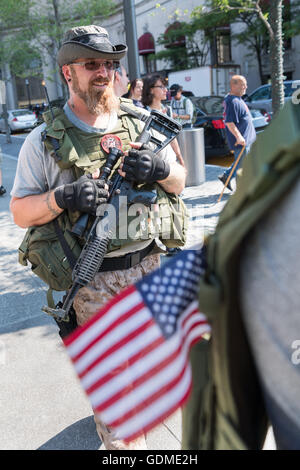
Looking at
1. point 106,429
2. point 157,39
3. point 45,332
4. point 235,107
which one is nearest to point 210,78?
point 157,39

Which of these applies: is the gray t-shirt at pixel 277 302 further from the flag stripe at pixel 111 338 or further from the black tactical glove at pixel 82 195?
the black tactical glove at pixel 82 195

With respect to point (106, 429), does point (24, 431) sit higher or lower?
lower

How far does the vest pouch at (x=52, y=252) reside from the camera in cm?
237

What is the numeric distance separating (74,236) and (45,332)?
1.87 m

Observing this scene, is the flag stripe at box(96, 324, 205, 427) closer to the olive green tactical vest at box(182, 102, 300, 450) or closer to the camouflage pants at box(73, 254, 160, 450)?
the olive green tactical vest at box(182, 102, 300, 450)

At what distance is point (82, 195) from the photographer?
2.20 m

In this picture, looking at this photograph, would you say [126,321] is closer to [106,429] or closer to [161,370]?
[161,370]

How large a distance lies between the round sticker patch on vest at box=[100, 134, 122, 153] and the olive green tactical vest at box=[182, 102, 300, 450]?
1503mm

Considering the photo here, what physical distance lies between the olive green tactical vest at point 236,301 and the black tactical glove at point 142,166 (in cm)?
134

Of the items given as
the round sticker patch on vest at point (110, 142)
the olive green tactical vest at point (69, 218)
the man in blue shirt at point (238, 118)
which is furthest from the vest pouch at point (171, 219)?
the man in blue shirt at point (238, 118)

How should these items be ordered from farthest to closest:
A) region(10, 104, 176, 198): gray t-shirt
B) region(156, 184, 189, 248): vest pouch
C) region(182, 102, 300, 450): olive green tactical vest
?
region(156, 184, 189, 248): vest pouch → region(10, 104, 176, 198): gray t-shirt → region(182, 102, 300, 450): olive green tactical vest

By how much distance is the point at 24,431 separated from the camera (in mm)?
2838

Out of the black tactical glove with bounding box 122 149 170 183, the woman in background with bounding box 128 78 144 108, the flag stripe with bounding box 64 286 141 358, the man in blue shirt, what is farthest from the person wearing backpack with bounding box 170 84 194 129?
the flag stripe with bounding box 64 286 141 358

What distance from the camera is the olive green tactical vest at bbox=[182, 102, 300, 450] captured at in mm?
785
